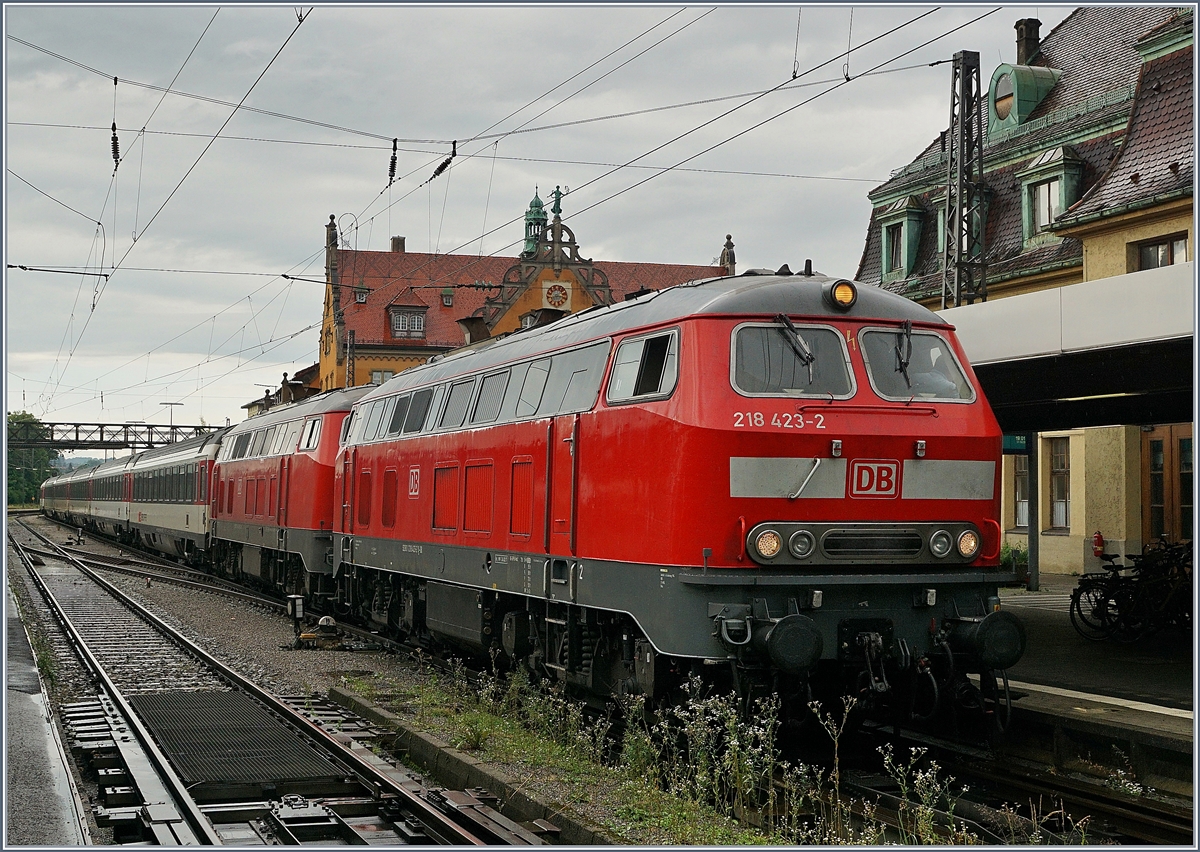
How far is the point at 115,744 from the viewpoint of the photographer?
408 inches

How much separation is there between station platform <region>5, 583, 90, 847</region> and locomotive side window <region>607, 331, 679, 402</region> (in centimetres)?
492

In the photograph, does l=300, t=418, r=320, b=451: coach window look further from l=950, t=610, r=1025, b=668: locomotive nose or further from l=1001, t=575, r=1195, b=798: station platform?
l=950, t=610, r=1025, b=668: locomotive nose

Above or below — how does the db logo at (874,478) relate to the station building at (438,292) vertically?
below

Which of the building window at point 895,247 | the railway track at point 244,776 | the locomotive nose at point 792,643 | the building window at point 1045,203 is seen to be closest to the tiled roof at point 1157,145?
the building window at point 1045,203

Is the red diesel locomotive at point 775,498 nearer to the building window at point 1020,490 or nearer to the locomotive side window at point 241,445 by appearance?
the locomotive side window at point 241,445

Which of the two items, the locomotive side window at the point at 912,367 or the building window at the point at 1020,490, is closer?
the locomotive side window at the point at 912,367

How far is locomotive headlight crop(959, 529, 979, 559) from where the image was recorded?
9.35 metres

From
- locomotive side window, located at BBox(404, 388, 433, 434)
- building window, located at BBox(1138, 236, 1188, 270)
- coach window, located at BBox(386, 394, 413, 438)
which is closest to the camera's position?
locomotive side window, located at BBox(404, 388, 433, 434)

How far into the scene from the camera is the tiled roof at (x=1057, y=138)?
90.7 ft

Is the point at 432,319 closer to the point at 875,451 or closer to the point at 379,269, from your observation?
the point at 379,269

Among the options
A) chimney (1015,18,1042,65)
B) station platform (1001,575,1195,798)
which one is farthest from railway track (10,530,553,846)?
chimney (1015,18,1042,65)

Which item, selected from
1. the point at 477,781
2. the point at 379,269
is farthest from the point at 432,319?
the point at 477,781

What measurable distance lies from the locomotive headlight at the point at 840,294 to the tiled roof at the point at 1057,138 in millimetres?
19014

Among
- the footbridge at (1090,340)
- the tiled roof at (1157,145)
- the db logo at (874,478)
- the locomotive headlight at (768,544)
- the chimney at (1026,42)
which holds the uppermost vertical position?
the chimney at (1026,42)
